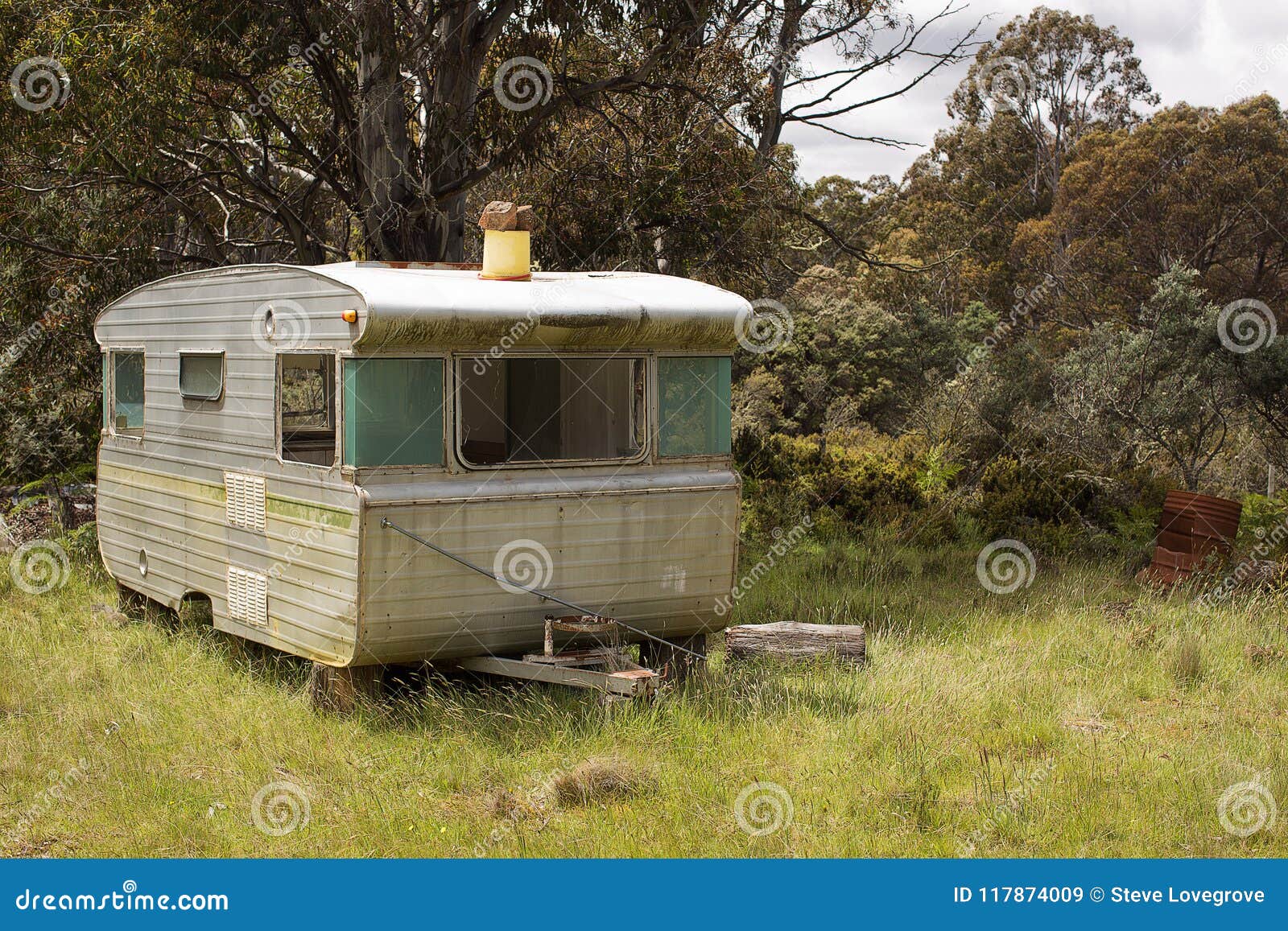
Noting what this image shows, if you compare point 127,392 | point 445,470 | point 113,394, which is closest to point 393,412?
point 445,470

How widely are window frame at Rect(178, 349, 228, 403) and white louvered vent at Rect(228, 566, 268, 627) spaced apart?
1.15 metres

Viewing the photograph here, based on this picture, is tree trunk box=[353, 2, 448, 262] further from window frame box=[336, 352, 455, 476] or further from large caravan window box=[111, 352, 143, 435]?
window frame box=[336, 352, 455, 476]

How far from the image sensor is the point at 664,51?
535 inches

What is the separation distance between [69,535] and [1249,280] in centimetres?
2429

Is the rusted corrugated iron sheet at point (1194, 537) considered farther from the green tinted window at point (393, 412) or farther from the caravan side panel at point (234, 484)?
the caravan side panel at point (234, 484)

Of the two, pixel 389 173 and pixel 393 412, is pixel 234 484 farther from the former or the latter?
pixel 389 173

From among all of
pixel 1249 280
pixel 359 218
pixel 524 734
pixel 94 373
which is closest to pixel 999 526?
pixel 359 218

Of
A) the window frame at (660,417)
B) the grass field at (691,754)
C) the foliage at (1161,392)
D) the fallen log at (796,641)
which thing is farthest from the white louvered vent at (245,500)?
the foliage at (1161,392)

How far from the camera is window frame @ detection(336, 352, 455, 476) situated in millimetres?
7309

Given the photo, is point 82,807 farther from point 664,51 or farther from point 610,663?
point 664,51

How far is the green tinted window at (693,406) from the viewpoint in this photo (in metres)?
8.41

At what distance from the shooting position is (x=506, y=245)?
8.27m

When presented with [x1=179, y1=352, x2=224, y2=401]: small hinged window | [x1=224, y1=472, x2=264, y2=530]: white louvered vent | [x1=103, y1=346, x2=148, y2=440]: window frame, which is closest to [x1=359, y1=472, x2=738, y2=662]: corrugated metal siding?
[x1=224, y1=472, x2=264, y2=530]: white louvered vent

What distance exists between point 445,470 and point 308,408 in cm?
340
